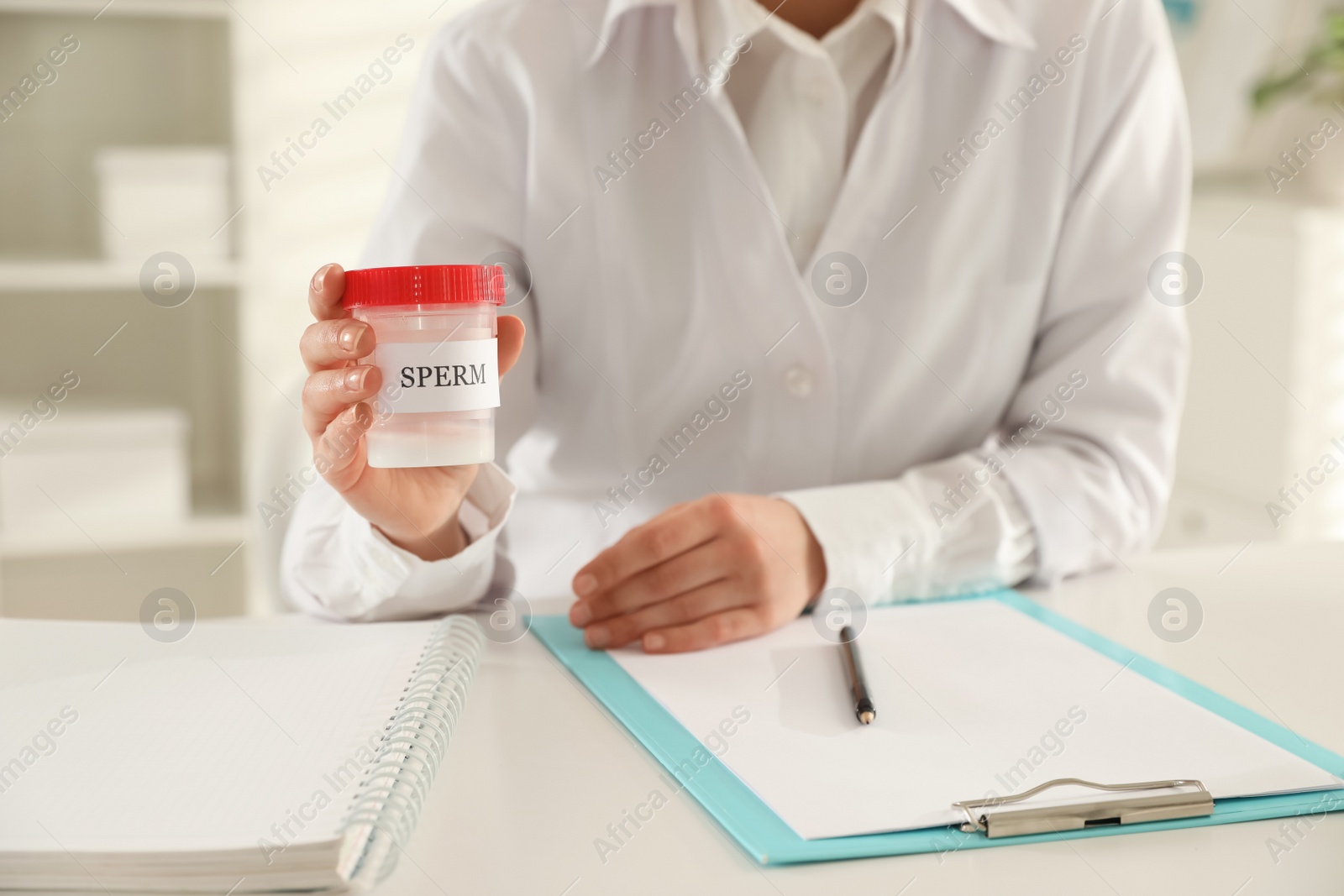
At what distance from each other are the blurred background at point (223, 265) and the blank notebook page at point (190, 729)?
1.44 m

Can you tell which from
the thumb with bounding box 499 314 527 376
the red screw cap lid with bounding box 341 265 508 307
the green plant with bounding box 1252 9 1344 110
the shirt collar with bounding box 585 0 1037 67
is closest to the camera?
the red screw cap lid with bounding box 341 265 508 307

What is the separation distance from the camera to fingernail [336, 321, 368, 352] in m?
0.62

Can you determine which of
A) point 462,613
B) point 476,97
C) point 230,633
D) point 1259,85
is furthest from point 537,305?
point 1259,85

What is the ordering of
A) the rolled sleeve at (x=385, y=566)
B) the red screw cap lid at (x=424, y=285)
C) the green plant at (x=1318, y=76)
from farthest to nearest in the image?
the green plant at (x=1318, y=76)
the rolled sleeve at (x=385, y=566)
the red screw cap lid at (x=424, y=285)

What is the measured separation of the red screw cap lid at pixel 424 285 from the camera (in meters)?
0.62

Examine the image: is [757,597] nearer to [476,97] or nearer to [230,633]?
[230,633]

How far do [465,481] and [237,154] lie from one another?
1.54 metres

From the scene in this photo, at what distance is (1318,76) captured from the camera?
89.1 inches

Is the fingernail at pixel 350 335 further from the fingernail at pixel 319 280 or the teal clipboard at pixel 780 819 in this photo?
the teal clipboard at pixel 780 819

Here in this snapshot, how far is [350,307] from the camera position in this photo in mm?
647

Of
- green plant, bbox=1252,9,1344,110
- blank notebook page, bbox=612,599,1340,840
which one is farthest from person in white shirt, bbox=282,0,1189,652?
green plant, bbox=1252,9,1344,110

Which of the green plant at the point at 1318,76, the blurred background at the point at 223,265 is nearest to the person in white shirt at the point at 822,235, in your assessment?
the blurred background at the point at 223,265

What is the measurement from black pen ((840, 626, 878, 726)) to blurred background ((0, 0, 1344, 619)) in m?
1.54

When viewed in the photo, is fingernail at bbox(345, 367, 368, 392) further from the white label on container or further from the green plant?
the green plant
